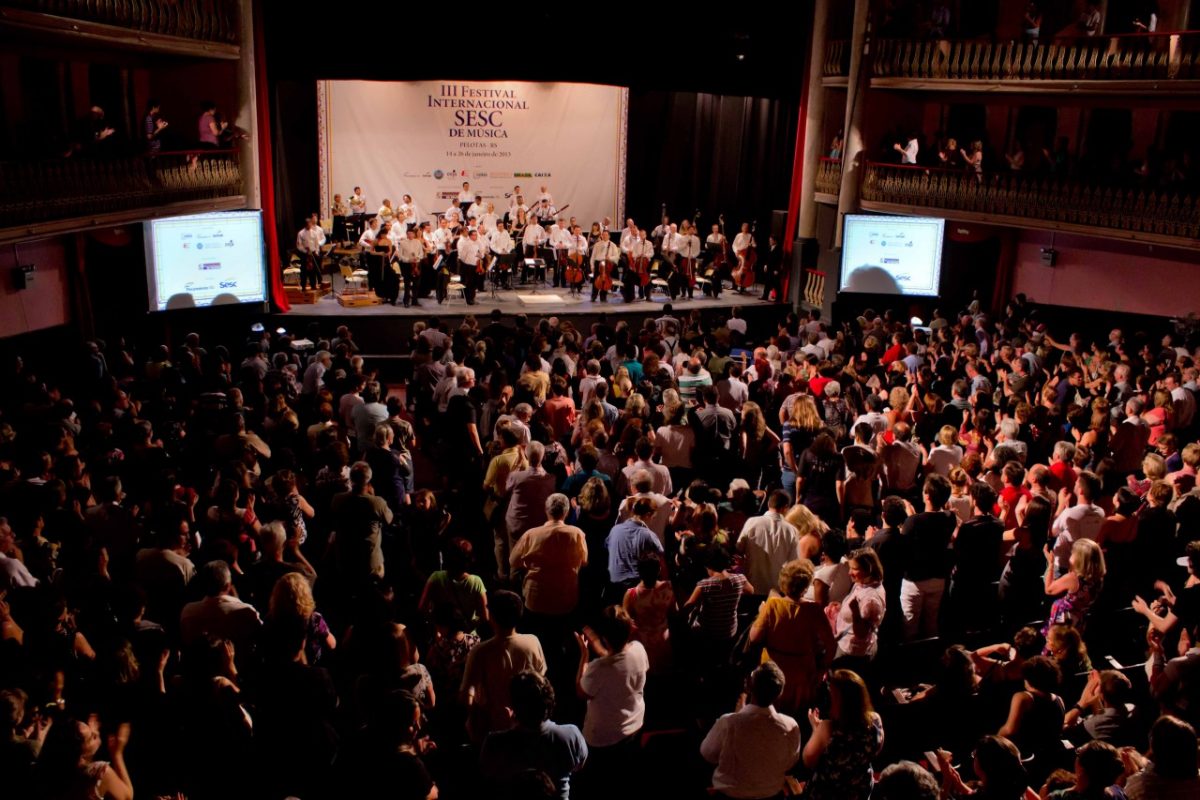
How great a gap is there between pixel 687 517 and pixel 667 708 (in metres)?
1.35

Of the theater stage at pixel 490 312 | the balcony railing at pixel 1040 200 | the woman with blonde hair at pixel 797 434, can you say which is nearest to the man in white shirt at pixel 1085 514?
the woman with blonde hair at pixel 797 434

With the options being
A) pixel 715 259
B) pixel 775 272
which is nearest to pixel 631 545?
pixel 715 259

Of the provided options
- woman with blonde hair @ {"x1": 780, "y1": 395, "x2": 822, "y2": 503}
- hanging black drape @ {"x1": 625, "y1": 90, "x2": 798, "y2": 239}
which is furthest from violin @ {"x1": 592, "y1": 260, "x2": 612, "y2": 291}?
woman with blonde hair @ {"x1": 780, "y1": 395, "x2": 822, "y2": 503}

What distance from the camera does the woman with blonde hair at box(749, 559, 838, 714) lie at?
5.07m

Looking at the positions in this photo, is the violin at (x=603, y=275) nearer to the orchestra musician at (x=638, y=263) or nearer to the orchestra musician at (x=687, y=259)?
the orchestra musician at (x=638, y=263)

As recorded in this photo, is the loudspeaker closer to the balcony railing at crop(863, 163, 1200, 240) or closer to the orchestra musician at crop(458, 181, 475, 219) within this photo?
the orchestra musician at crop(458, 181, 475, 219)

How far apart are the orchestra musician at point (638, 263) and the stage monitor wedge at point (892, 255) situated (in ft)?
10.7

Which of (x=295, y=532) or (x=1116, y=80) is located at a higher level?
(x=1116, y=80)

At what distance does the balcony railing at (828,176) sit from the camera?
720 inches

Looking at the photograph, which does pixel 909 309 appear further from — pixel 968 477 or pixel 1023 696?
pixel 1023 696

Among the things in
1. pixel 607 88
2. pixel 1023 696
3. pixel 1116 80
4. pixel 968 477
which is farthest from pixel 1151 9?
pixel 1023 696

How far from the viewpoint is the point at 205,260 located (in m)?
15.1

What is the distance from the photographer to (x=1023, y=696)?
15.1 feet

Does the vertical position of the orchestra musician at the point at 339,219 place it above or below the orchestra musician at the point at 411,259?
above
